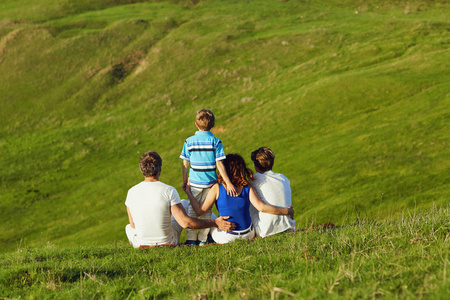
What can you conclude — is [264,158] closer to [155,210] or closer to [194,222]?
[194,222]

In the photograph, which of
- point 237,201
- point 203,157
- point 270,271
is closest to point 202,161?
point 203,157

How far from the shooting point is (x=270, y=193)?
9.73 m

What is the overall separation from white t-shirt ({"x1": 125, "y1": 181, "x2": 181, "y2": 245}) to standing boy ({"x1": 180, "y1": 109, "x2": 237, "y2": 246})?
0.83 meters

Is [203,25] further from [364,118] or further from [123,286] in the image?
[123,286]

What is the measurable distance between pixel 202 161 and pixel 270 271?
4.34 m

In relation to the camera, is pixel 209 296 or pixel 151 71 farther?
pixel 151 71

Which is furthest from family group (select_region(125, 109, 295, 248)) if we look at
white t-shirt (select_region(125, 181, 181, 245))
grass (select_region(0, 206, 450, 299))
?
grass (select_region(0, 206, 450, 299))

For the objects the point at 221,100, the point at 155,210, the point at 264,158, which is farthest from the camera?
the point at 221,100

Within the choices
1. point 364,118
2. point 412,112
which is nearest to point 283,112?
point 364,118

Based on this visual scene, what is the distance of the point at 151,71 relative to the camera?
64.1 metres

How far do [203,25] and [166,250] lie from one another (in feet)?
229

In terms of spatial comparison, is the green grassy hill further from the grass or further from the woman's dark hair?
the grass

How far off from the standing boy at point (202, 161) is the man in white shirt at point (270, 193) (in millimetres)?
1049

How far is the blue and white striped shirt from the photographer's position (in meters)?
10.1
